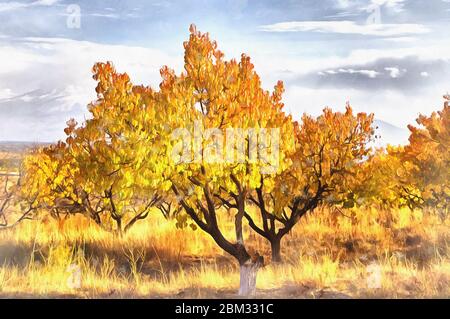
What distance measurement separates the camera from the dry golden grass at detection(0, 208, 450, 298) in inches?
439

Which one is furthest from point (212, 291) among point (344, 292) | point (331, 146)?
point (331, 146)

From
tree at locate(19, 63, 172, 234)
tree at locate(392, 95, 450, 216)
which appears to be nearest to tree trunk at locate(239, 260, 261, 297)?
tree at locate(19, 63, 172, 234)

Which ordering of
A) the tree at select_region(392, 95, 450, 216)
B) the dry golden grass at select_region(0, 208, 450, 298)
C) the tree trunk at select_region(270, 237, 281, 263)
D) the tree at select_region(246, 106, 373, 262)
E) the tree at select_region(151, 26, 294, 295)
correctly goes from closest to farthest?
the tree at select_region(151, 26, 294, 295) < the dry golden grass at select_region(0, 208, 450, 298) < the tree at select_region(246, 106, 373, 262) < the tree trunk at select_region(270, 237, 281, 263) < the tree at select_region(392, 95, 450, 216)

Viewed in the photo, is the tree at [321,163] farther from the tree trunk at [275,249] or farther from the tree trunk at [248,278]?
the tree trunk at [248,278]

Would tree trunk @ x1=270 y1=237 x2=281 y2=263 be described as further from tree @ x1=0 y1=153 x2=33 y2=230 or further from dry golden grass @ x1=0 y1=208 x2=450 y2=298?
tree @ x1=0 y1=153 x2=33 y2=230

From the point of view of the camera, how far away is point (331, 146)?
42.2 feet

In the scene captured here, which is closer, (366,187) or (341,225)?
(366,187)

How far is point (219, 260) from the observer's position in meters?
14.1

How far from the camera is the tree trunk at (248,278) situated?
35.1 feet

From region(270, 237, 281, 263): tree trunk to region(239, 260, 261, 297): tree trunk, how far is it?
2.52 meters

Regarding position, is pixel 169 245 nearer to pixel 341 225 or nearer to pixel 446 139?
pixel 341 225

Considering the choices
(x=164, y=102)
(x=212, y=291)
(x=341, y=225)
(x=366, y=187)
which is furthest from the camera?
(x=341, y=225)

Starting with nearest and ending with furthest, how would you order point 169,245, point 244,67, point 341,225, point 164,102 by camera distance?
point 164,102, point 244,67, point 169,245, point 341,225

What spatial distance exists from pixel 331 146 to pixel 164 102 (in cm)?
493
